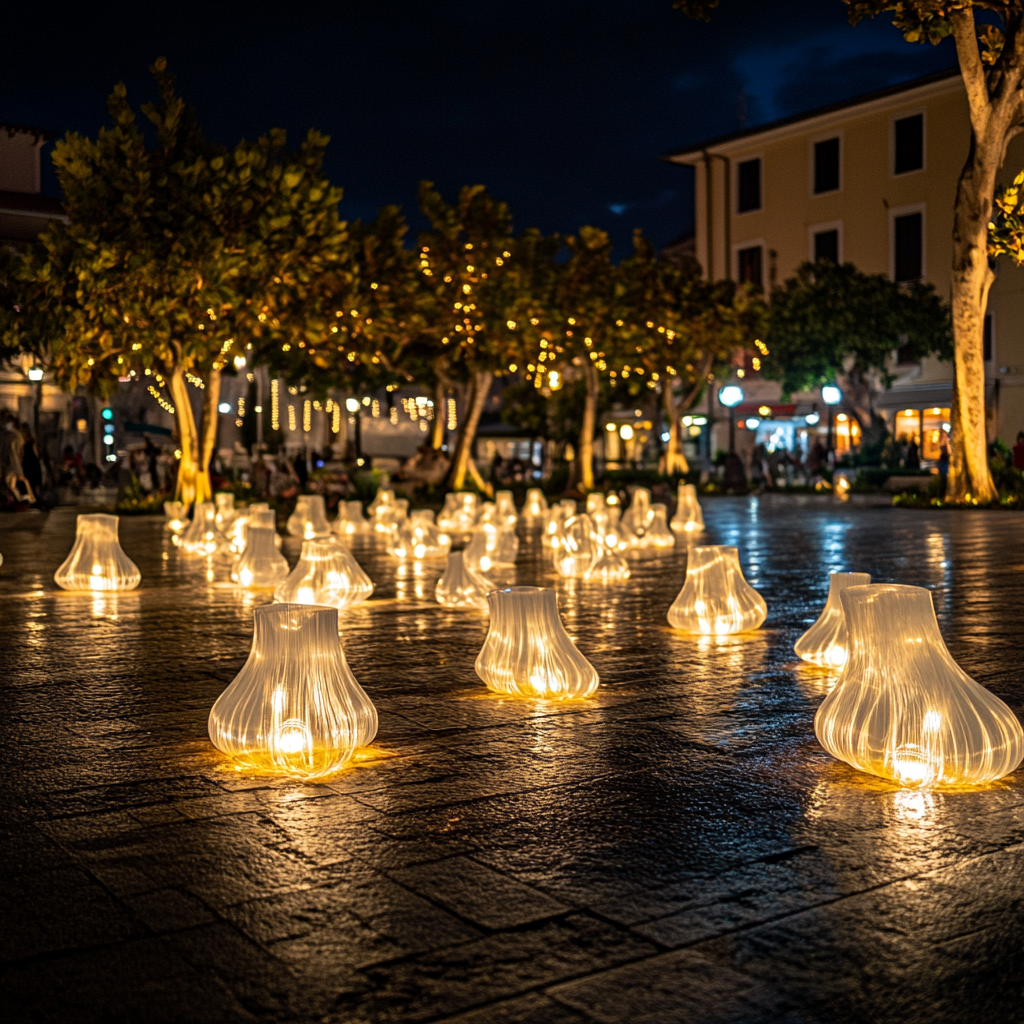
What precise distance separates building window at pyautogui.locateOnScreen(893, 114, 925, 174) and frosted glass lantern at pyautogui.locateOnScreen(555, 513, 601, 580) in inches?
1262

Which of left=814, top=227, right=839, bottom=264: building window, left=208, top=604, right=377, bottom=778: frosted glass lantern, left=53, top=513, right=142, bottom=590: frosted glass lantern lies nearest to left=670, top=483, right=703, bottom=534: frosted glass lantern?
left=53, top=513, right=142, bottom=590: frosted glass lantern

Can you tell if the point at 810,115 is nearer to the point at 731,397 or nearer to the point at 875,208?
the point at 875,208

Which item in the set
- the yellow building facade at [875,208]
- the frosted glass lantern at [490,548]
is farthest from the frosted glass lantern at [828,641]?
the yellow building facade at [875,208]

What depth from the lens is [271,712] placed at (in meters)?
4.42

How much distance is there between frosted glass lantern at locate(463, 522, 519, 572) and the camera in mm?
12148

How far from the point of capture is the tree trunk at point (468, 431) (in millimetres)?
29609

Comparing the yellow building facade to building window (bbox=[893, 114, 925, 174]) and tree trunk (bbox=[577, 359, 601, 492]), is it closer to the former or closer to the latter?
building window (bbox=[893, 114, 925, 174])

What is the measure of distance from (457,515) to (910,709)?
15705 millimetres

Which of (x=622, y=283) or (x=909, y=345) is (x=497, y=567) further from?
(x=909, y=345)

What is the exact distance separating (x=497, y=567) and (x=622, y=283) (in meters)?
19.9

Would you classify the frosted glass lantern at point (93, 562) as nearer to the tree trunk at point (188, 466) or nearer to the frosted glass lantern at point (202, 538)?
the frosted glass lantern at point (202, 538)

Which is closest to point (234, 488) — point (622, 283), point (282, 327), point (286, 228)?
point (282, 327)

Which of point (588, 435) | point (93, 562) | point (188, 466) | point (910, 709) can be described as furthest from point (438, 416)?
point (910, 709)

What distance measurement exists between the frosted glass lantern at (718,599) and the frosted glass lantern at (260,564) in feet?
14.9
